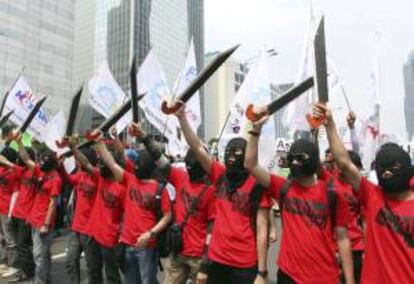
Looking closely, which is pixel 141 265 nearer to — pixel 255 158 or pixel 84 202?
pixel 84 202

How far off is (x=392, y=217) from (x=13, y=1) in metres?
63.0

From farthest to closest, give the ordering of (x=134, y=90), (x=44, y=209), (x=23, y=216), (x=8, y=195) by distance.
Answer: (x=8, y=195) < (x=23, y=216) < (x=44, y=209) < (x=134, y=90)

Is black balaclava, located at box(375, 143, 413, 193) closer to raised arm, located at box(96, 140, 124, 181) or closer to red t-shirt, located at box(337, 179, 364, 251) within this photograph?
red t-shirt, located at box(337, 179, 364, 251)

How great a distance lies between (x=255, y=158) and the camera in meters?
3.99

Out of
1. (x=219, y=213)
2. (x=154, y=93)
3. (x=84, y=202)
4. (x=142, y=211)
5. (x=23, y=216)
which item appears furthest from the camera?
(x=154, y=93)

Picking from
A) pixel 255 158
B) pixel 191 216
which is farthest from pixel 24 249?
pixel 255 158

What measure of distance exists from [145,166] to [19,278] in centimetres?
321

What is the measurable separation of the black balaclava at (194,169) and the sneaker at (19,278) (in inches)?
145

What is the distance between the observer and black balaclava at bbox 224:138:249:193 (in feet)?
14.6

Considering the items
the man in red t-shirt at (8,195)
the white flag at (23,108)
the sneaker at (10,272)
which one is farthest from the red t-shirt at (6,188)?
the white flag at (23,108)

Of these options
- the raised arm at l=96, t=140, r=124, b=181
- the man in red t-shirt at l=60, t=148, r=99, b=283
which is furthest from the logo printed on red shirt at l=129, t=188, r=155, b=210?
the man in red t-shirt at l=60, t=148, r=99, b=283

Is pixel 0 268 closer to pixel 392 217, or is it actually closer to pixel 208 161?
pixel 208 161

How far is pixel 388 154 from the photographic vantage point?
3344 mm

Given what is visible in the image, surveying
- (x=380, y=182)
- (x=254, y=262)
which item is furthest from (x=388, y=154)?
(x=254, y=262)
